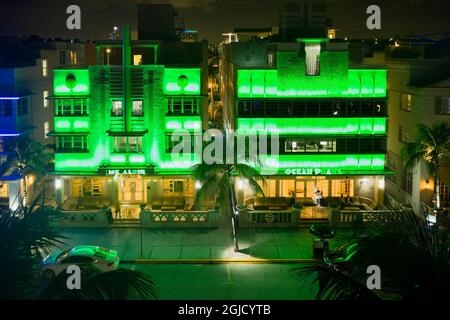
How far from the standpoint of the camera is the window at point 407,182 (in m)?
43.6

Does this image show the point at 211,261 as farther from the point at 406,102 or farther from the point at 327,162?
the point at 406,102

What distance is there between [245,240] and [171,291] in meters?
9.54

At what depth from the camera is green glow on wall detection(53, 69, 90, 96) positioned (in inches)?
1736

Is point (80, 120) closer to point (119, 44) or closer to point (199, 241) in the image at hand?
point (119, 44)

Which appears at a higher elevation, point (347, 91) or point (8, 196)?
point (347, 91)

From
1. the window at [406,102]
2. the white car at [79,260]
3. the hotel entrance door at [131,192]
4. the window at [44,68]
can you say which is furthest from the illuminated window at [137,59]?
the window at [406,102]

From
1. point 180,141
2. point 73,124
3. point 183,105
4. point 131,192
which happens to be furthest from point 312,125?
point 73,124

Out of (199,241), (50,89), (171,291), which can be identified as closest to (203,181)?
(199,241)

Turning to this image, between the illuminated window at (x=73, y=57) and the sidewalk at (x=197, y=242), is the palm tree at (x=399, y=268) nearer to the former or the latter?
the sidewalk at (x=197, y=242)

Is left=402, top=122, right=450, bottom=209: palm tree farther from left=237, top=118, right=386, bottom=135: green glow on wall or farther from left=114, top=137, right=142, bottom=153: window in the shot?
left=114, top=137, right=142, bottom=153: window

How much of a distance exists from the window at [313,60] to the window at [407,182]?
9857 millimetres

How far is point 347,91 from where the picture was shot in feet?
142

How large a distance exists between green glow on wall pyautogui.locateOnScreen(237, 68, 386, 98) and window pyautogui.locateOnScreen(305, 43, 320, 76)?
1.27ft

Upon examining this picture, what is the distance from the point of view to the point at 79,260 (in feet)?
99.0
